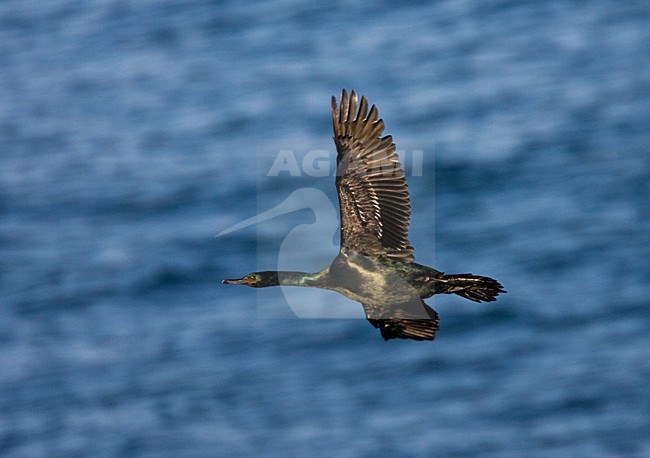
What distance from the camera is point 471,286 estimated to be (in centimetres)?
1161

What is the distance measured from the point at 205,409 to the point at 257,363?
143 centimetres

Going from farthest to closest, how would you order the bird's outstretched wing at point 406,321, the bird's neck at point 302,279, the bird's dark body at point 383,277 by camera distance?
1. the bird's outstretched wing at point 406,321
2. the bird's neck at point 302,279
3. the bird's dark body at point 383,277

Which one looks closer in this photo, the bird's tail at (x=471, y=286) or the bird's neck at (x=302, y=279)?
the bird's tail at (x=471, y=286)

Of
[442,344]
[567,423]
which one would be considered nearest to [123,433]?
[442,344]

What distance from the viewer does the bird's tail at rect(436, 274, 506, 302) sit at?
11.6 m

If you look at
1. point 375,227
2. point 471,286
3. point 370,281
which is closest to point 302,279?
point 370,281

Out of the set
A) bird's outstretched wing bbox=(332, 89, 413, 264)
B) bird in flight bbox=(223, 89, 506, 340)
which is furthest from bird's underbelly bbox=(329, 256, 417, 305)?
bird's outstretched wing bbox=(332, 89, 413, 264)

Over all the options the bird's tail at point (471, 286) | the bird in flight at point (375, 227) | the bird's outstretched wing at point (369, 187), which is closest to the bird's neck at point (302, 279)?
the bird in flight at point (375, 227)

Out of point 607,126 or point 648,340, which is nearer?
point 648,340

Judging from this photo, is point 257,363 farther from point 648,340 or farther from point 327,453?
point 648,340

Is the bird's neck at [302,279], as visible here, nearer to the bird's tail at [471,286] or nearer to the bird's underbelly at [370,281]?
the bird's underbelly at [370,281]

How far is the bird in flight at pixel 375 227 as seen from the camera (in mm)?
11570

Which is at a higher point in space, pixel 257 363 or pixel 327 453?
pixel 257 363

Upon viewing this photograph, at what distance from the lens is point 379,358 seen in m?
27.4
